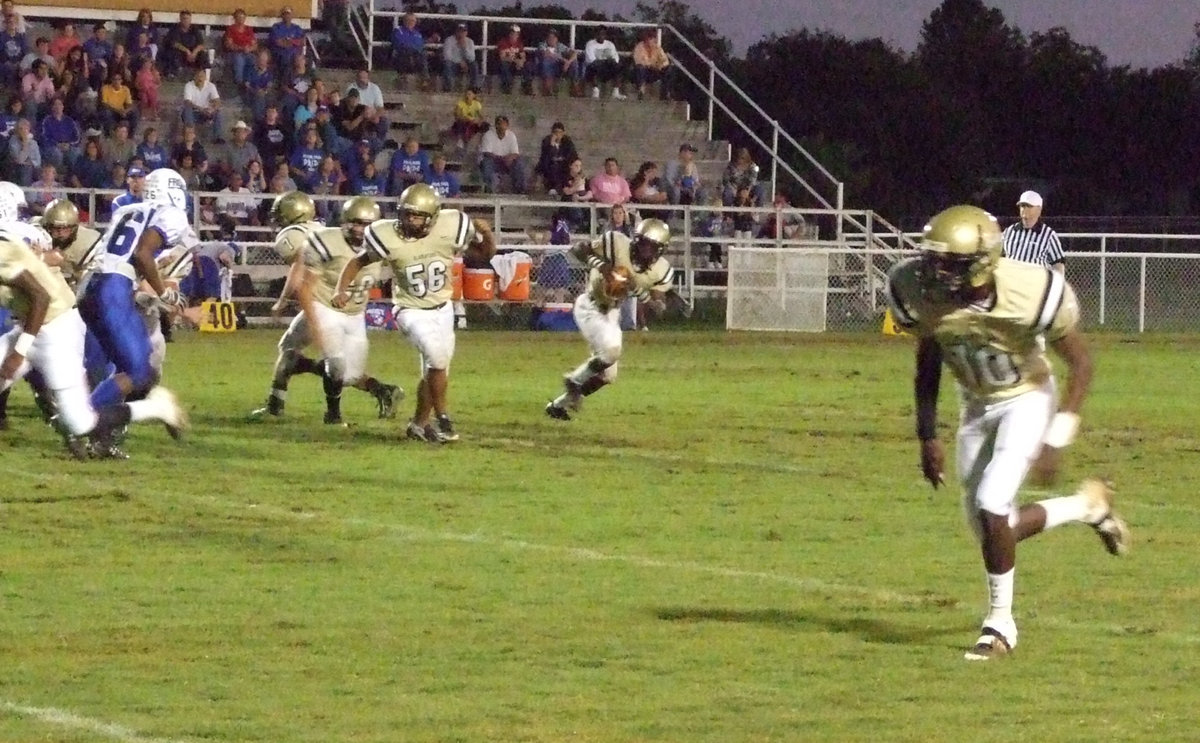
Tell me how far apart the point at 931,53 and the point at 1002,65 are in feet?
11.1

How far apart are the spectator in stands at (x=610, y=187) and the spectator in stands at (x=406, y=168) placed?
2.17m

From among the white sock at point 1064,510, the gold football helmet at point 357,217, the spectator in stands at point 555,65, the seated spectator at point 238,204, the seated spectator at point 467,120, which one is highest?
the spectator in stands at point 555,65

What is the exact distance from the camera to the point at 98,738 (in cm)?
554

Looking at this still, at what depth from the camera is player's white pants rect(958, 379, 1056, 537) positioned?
6832 mm

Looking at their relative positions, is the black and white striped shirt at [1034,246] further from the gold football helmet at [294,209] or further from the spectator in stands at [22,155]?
the spectator in stands at [22,155]

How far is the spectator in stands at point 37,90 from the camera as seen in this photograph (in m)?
25.0

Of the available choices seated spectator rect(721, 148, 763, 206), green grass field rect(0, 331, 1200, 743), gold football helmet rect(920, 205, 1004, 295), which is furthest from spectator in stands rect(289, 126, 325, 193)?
gold football helmet rect(920, 205, 1004, 295)

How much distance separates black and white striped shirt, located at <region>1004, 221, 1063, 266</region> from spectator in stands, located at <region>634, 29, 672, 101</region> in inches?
617

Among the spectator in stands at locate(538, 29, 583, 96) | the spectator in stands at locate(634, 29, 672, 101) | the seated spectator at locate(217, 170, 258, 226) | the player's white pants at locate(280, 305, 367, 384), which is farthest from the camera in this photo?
the spectator in stands at locate(634, 29, 672, 101)

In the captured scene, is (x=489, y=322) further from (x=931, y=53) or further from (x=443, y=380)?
(x=931, y=53)

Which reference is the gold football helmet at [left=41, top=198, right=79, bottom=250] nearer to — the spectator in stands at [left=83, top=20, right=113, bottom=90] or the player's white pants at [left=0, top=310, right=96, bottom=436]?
the player's white pants at [left=0, top=310, right=96, bottom=436]

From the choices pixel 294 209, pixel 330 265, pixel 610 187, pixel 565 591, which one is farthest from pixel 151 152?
pixel 565 591

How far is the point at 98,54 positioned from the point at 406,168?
4014mm

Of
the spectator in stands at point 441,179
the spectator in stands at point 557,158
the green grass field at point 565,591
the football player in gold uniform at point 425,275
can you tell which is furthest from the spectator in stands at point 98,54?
the football player in gold uniform at point 425,275
